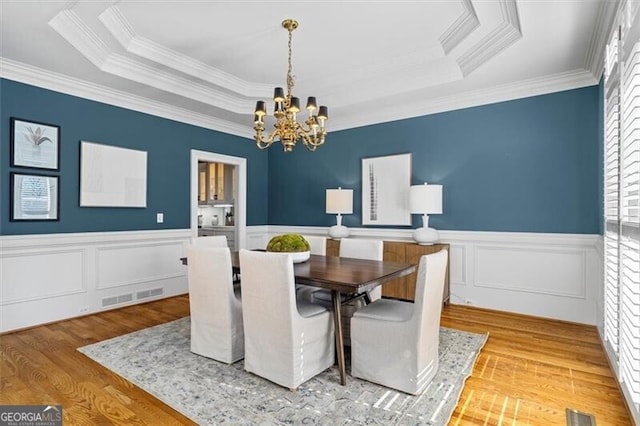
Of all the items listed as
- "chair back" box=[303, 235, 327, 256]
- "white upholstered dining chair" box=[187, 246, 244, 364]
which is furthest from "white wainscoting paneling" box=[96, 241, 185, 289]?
"chair back" box=[303, 235, 327, 256]

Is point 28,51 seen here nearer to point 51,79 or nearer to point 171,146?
point 51,79

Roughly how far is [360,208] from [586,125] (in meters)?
2.76

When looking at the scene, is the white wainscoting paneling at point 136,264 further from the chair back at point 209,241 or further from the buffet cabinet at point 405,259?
the buffet cabinet at point 405,259

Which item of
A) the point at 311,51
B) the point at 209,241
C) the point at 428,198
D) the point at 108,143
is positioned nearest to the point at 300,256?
the point at 209,241

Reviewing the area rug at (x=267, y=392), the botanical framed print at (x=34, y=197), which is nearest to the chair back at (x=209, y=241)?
the area rug at (x=267, y=392)

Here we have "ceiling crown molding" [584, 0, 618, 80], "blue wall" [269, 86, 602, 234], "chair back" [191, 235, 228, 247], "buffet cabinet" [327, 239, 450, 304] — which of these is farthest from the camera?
"buffet cabinet" [327, 239, 450, 304]

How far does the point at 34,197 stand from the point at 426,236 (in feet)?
13.8

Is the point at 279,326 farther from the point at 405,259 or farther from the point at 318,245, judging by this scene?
the point at 405,259

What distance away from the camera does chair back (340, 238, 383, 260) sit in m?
3.34

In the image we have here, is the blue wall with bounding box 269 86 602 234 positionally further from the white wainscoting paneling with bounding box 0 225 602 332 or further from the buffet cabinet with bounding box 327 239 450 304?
the buffet cabinet with bounding box 327 239 450 304

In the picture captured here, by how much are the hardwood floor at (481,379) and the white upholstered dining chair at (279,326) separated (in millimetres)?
601

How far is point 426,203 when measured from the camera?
407 centimetres

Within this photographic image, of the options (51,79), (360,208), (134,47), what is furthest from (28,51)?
A: (360,208)

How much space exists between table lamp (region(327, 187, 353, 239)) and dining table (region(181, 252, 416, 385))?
1902 mm
